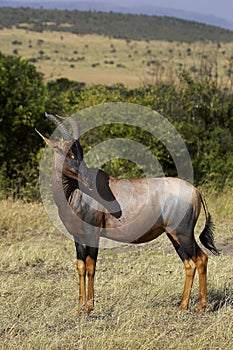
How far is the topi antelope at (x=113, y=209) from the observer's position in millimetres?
5406

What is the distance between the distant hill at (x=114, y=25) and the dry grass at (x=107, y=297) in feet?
268

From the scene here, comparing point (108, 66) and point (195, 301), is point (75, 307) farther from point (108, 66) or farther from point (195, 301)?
point (108, 66)

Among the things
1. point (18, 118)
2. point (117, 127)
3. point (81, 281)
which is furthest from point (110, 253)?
point (18, 118)

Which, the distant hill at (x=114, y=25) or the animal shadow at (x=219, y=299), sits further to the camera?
the distant hill at (x=114, y=25)

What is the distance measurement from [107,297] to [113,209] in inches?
53.3

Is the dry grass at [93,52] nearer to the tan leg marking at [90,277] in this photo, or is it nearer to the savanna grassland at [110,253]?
the savanna grassland at [110,253]

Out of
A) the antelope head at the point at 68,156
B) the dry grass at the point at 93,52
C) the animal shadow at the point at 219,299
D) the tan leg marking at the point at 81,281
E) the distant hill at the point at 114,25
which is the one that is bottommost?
the dry grass at the point at 93,52

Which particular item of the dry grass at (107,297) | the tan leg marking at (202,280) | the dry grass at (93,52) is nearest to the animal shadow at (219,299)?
the dry grass at (107,297)

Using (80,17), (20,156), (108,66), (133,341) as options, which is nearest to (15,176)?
(20,156)

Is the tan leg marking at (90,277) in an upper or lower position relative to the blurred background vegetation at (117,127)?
upper

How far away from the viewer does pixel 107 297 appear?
6512 mm

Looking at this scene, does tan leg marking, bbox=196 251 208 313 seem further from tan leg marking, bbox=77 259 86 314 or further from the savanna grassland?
tan leg marking, bbox=77 259 86 314

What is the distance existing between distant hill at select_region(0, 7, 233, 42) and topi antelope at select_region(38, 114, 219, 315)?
8473cm

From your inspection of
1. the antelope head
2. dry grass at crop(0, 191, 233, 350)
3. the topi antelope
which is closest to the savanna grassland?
dry grass at crop(0, 191, 233, 350)
